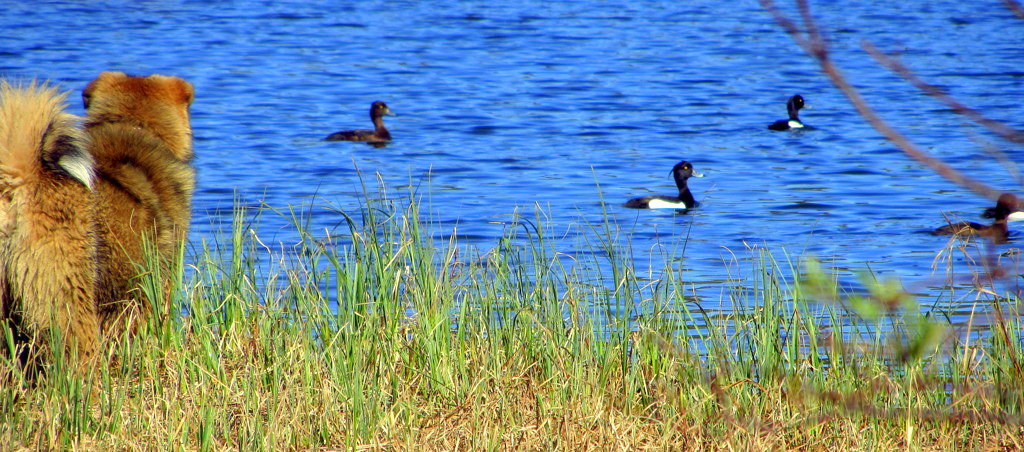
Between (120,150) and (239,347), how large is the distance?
Result: 891 mm

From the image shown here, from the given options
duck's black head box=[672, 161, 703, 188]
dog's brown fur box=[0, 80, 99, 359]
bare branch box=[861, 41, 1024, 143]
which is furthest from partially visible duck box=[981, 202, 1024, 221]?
bare branch box=[861, 41, 1024, 143]

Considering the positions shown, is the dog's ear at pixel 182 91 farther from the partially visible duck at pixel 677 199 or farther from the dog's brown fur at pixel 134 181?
the partially visible duck at pixel 677 199

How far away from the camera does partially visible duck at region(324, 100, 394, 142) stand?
15.8 meters

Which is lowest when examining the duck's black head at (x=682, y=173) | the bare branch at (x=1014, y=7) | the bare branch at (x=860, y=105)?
the duck's black head at (x=682, y=173)

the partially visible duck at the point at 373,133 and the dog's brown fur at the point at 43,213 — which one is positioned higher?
the dog's brown fur at the point at 43,213

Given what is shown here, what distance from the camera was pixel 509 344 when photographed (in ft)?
16.0

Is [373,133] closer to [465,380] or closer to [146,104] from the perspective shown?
[146,104]

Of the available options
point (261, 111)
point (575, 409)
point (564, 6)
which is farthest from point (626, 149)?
point (564, 6)

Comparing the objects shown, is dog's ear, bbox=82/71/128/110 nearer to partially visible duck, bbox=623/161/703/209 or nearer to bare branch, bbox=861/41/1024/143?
bare branch, bbox=861/41/1024/143

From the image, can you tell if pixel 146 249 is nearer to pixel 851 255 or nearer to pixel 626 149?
pixel 851 255

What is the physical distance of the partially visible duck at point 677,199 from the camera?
39.0 ft

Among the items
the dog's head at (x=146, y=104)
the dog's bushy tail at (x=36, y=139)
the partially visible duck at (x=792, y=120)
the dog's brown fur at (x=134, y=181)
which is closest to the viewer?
the dog's bushy tail at (x=36, y=139)

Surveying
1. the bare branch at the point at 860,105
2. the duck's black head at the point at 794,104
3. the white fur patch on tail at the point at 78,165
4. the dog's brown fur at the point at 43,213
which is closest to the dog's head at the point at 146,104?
the dog's brown fur at the point at 43,213

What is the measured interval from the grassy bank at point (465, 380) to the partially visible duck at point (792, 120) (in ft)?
39.6
